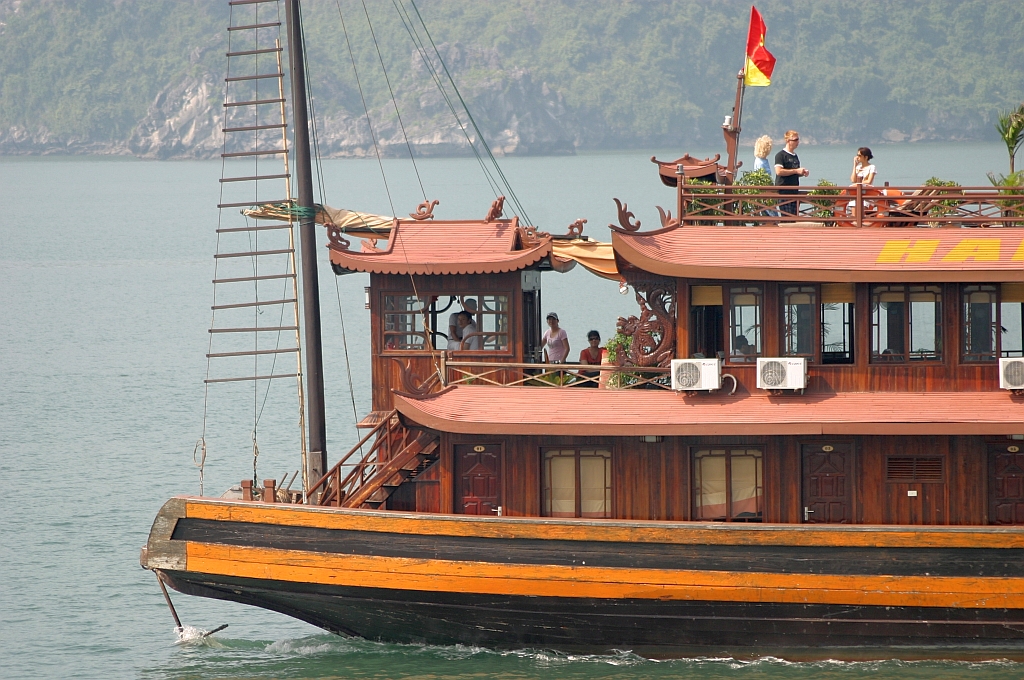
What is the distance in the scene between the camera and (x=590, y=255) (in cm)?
1812

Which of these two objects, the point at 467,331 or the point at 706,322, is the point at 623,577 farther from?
the point at 467,331

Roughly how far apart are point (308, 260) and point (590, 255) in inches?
138

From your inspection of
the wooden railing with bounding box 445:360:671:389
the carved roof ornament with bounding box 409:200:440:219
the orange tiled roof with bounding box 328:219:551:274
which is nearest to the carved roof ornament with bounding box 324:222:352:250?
the orange tiled roof with bounding box 328:219:551:274

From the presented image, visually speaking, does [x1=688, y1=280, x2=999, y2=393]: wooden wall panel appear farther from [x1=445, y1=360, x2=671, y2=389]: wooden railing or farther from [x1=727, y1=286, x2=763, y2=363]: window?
[x1=445, y1=360, x2=671, y2=389]: wooden railing


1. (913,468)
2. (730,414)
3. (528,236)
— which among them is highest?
(528,236)

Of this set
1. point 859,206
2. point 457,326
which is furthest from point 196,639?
point 859,206

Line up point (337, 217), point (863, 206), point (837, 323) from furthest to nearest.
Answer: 1. point (337, 217)
2. point (863, 206)
3. point (837, 323)

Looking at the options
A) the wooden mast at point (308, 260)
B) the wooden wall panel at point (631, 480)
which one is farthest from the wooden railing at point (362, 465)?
the wooden wall panel at point (631, 480)

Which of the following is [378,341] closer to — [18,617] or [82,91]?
[18,617]

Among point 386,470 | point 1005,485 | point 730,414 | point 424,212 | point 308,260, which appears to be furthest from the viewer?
point 424,212

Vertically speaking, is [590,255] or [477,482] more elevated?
[590,255]

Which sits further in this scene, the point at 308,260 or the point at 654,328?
the point at 308,260

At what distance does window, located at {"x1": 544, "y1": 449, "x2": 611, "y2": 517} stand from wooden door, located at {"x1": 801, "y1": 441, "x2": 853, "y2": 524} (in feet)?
7.28

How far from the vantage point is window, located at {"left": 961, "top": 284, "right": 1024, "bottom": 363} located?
53.3ft
